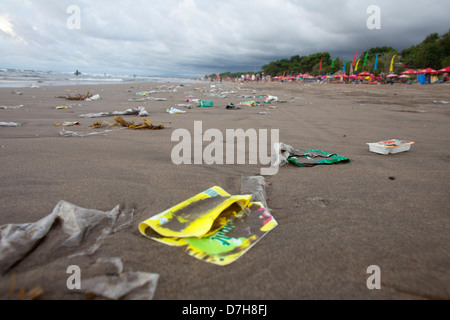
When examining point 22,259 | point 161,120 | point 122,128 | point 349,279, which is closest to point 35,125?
point 122,128

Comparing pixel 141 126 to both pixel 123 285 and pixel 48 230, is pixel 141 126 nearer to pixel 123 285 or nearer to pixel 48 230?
pixel 48 230

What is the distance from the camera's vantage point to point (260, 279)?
985 mm

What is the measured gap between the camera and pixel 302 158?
2533 mm

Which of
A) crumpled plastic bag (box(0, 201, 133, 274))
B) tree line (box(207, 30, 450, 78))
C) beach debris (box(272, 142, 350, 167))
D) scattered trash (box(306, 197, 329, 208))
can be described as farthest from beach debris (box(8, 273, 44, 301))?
tree line (box(207, 30, 450, 78))

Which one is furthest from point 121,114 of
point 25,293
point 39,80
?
point 39,80

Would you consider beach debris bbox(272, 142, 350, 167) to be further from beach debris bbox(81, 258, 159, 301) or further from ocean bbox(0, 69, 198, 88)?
ocean bbox(0, 69, 198, 88)

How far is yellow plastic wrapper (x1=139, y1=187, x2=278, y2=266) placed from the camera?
3.77ft

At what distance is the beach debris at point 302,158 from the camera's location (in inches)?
94.2

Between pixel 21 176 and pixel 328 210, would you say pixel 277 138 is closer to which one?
pixel 328 210

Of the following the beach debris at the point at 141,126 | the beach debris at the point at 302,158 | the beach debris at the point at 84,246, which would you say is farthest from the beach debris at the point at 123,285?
the beach debris at the point at 141,126

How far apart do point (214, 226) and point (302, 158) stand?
156 cm

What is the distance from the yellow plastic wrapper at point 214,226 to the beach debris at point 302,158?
1.00m

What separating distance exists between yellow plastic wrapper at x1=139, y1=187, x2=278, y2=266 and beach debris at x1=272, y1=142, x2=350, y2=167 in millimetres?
995
